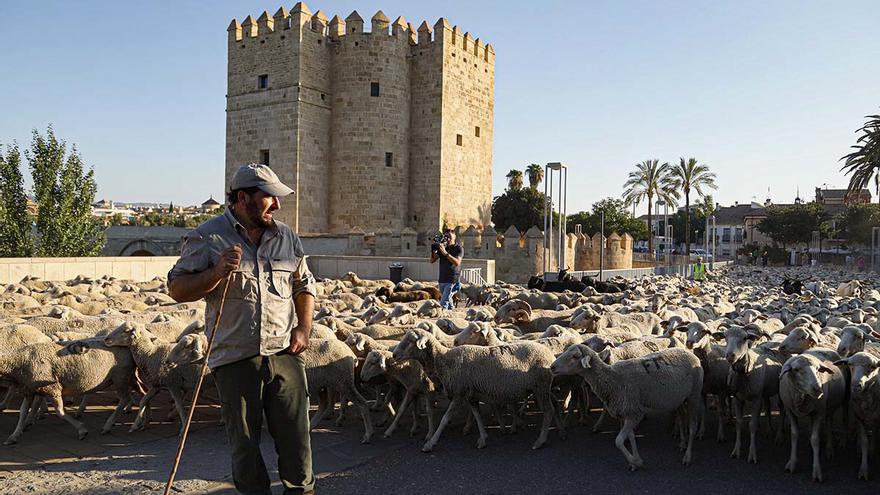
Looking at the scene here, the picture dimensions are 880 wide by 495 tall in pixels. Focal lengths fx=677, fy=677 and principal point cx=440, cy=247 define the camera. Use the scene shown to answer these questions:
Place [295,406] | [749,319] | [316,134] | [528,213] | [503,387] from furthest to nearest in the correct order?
1. [528,213]
2. [316,134]
3. [749,319]
4. [503,387]
5. [295,406]

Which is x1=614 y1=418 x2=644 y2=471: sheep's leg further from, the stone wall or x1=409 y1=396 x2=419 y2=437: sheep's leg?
the stone wall

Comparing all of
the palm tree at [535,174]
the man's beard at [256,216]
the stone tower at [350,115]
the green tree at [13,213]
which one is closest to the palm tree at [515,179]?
the palm tree at [535,174]

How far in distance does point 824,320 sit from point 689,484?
20.0 feet

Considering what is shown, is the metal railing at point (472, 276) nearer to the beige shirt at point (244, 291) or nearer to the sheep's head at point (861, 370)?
the sheep's head at point (861, 370)

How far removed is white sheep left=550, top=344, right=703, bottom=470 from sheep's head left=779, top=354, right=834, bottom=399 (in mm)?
814

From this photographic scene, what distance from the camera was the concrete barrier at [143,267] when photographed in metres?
16.5

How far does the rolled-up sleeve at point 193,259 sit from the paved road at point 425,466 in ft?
7.65

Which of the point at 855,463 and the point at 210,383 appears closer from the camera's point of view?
the point at 855,463

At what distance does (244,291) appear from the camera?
3.64 m

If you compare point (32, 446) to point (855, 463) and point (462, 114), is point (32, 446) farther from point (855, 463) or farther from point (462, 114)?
point (462, 114)

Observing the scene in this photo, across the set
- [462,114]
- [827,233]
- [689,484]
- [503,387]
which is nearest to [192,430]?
[503,387]

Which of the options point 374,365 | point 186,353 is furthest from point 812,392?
point 186,353

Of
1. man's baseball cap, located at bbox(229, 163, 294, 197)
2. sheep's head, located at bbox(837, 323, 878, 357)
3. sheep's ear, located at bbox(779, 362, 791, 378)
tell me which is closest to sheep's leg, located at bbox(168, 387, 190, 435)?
man's baseball cap, located at bbox(229, 163, 294, 197)

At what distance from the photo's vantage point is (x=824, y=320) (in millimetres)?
10203
